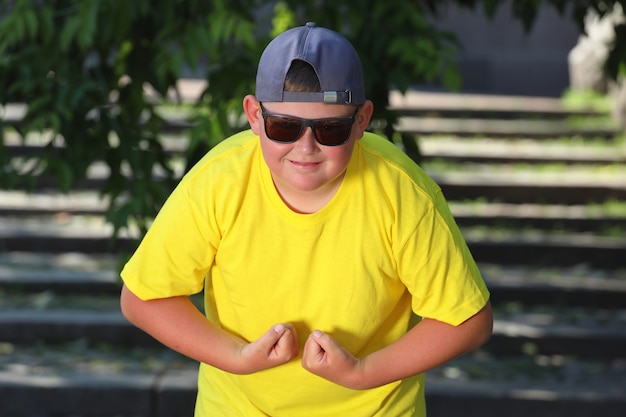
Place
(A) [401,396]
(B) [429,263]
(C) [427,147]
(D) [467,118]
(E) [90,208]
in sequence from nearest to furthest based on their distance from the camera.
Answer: (B) [429,263]
(A) [401,396]
(E) [90,208]
(C) [427,147]
(D) [467,118]

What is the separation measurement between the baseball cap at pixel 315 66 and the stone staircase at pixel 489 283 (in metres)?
2.59

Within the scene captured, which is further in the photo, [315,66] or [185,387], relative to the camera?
[185,387]

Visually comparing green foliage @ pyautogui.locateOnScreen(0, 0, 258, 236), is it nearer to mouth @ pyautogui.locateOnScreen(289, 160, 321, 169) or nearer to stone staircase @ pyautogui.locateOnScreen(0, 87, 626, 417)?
stone staircase @ pyautogui.locateOnScreen(0, 87, 626, 417)

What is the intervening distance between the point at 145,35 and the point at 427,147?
5085mm

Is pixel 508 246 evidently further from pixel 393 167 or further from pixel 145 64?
pixel 393 167

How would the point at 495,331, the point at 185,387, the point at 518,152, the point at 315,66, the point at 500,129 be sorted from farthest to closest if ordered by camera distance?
1. the point at 500,129
2. the point at 518,152
3. the point at 495,331
4. the point at 185,387
5. the point at 315,66

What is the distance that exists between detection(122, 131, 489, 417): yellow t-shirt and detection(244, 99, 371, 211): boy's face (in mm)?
68

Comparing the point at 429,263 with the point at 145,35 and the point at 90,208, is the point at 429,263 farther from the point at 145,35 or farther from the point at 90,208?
the point at 90,208

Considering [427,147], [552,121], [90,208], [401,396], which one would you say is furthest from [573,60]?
[401,396]

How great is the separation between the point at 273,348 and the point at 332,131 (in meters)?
0.40

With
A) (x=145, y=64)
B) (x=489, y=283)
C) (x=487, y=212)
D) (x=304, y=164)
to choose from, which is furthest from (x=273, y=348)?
(x=487, y=212)

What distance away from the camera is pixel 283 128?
2035 millimetres

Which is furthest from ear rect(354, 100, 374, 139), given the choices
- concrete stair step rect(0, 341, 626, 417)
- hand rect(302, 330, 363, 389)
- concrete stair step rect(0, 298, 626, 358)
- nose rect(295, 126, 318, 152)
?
concrete stair step rect(0, 298, 626, 358)

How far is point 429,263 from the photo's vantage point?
2117mm
